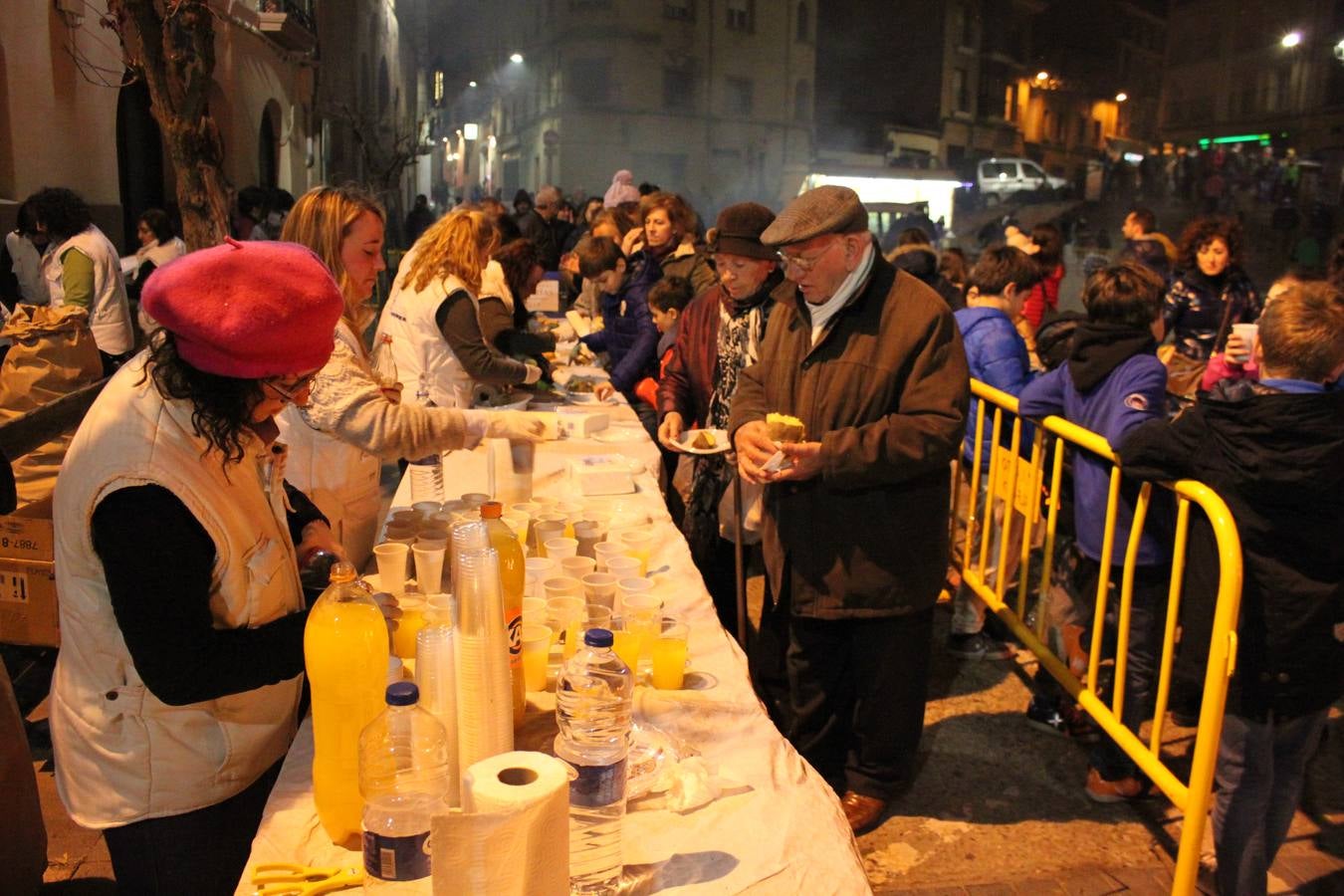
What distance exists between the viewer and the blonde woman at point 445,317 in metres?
4.67

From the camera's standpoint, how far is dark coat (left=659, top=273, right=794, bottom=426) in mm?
4516

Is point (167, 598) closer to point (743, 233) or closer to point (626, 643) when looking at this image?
point (626, 643)

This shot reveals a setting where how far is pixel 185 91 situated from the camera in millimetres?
4238

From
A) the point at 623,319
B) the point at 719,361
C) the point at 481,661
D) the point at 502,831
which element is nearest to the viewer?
the point at 502,831

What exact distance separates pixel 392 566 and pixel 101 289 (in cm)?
563

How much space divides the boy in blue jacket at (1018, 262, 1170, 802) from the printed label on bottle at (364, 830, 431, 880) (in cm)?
285

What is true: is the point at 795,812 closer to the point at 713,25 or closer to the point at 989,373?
the point at 989,373

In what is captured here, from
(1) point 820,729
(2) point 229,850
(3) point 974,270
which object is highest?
(3) point 974,270

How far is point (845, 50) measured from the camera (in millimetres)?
39906

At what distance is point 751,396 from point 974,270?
1.99 m

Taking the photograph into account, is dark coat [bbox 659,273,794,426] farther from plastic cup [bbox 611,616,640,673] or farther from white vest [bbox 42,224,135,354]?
white vest [bbox 42,224,135,354]

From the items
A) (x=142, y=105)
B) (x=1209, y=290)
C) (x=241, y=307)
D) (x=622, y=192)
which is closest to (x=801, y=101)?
(x=622, y=192)

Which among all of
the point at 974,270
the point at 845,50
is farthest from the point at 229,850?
the point at 845,50

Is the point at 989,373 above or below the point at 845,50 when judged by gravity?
below
